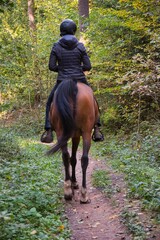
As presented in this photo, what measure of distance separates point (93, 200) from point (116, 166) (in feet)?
8.34

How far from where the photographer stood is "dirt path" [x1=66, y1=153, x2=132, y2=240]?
485 centimetres

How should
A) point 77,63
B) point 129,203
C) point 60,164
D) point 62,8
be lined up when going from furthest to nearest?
point 62,8 < point 60,164 < point 77,63 < point 129,203

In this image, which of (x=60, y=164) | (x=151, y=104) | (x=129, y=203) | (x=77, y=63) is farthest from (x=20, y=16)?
(x=129, y=203)

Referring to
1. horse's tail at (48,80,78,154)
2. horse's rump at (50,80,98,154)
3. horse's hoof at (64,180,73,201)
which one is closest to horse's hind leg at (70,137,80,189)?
horse's rump at (50,80,98,154)

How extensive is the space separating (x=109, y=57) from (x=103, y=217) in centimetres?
1040

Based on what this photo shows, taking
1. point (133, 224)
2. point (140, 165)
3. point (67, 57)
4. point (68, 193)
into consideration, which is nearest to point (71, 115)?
point (67, 57)

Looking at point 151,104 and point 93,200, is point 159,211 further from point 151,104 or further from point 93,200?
point 151,104

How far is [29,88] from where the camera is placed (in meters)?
22.2

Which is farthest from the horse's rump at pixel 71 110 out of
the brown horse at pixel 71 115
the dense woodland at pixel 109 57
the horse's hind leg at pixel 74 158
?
the dense woodland at pixel 109 57

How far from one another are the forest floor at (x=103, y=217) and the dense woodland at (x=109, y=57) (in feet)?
9.96

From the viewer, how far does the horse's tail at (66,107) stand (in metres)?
6.20

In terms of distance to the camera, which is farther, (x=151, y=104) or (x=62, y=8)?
(x=62, y=8)

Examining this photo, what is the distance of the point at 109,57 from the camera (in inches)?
595

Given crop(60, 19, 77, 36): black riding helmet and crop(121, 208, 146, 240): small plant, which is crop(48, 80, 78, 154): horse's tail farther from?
crop(121, 208, 146, 240): small plant
